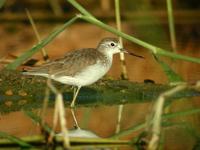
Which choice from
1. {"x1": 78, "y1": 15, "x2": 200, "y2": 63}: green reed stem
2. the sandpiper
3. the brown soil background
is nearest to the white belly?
the sandpiper

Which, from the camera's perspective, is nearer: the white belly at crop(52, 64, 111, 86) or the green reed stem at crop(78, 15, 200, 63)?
the green reed stem at crop(78, 15, 200, 63)

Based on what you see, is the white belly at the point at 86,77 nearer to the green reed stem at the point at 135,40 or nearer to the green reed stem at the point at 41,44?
the green reed stem at the point at 41,44

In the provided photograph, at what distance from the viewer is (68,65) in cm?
924

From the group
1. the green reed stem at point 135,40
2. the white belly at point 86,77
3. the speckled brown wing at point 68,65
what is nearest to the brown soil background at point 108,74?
the white belly at point 86,77

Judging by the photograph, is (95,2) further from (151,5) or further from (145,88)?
(145,88)

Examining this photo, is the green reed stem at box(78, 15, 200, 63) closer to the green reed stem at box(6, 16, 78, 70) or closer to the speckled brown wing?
the green reed stem at box(6, 16, 78, 70)

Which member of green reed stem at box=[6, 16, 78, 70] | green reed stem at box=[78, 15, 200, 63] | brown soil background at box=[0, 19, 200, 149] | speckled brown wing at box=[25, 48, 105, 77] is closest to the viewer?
green reed stem at box=[78, 15, 200, 63]

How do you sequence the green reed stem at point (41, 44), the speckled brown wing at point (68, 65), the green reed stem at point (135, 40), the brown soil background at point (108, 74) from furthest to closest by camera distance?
the speckled brown wing at point (68, 65)
the brown soil background at point (108, 74)
the green reed stem at point (41, 44)
the green reed stem at point (135, 40)

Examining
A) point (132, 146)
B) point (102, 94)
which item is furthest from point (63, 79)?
point (132, 146)

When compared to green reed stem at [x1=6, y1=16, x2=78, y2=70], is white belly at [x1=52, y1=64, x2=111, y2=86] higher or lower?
lower

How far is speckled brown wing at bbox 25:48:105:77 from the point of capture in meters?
9.16

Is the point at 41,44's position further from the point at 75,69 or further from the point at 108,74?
the point at 108,74

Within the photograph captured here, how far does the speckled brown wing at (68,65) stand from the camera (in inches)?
361

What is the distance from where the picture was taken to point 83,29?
1473 centimetres
